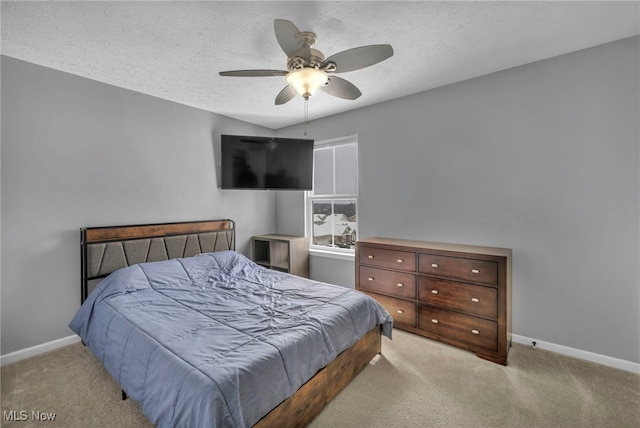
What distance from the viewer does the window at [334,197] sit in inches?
157

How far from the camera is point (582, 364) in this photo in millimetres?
2334

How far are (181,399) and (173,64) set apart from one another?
8.60 ft

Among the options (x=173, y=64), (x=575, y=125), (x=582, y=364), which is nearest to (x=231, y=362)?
(x=173, y=64)

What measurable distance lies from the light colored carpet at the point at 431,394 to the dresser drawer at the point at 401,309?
39 centimetres

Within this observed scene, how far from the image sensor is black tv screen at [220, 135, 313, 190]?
3779mm

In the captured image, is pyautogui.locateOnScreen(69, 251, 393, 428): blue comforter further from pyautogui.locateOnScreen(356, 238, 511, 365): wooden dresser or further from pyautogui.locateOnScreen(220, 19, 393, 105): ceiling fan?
pyautogui.locateOnScreen(220, 19, 393, 105): ceiling fan

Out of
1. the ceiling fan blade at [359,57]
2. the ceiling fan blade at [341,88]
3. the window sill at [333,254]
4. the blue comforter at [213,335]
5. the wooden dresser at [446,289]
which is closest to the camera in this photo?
the blue comforter at [213,335]

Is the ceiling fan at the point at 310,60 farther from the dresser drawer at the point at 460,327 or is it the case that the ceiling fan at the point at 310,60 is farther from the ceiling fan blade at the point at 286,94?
the dresser drawer at the point at 460,327

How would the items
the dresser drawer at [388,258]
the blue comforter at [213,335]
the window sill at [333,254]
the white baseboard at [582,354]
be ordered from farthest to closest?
the window sill at [333,254] → the dresser drawer at [388,258] → the white baseboard at [582,354] → the blue comforter at [213,335]

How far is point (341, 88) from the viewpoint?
86.5 inches

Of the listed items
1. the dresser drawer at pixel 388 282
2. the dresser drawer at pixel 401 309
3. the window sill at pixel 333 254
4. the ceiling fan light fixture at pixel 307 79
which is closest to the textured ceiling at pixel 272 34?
the ceiling fan light fixture at pixel 307 79

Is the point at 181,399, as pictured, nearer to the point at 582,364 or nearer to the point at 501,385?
the point at 501,385

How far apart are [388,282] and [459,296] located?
0.71 m

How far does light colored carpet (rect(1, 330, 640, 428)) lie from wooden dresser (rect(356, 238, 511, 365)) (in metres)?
0.22
